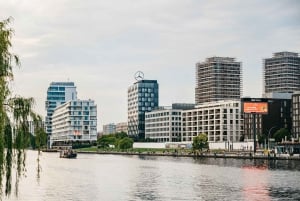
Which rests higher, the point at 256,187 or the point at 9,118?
the point at 9,118

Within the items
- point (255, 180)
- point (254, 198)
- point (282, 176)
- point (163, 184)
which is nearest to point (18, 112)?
point (254, 198)

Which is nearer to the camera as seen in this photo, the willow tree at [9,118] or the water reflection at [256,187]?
the willow tree at [9,118]

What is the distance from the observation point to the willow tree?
113 feet

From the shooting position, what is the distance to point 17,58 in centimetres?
3653

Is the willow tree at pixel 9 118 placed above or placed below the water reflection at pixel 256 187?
above

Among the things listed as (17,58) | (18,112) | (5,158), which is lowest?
Result: (5,158)

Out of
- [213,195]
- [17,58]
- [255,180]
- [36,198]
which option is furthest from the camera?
[255,180]

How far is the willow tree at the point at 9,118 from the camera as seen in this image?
34.6 metres

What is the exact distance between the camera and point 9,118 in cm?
3662

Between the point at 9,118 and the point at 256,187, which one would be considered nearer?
the point at 9,118

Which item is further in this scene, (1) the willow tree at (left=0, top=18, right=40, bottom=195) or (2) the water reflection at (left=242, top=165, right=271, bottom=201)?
(2) the water reflection at (left=242, top=165, right=271, bottom=201)

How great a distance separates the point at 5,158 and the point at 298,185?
228ft

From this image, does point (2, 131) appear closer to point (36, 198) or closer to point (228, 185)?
point (36, 198)

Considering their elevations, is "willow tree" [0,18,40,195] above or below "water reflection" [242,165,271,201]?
above
